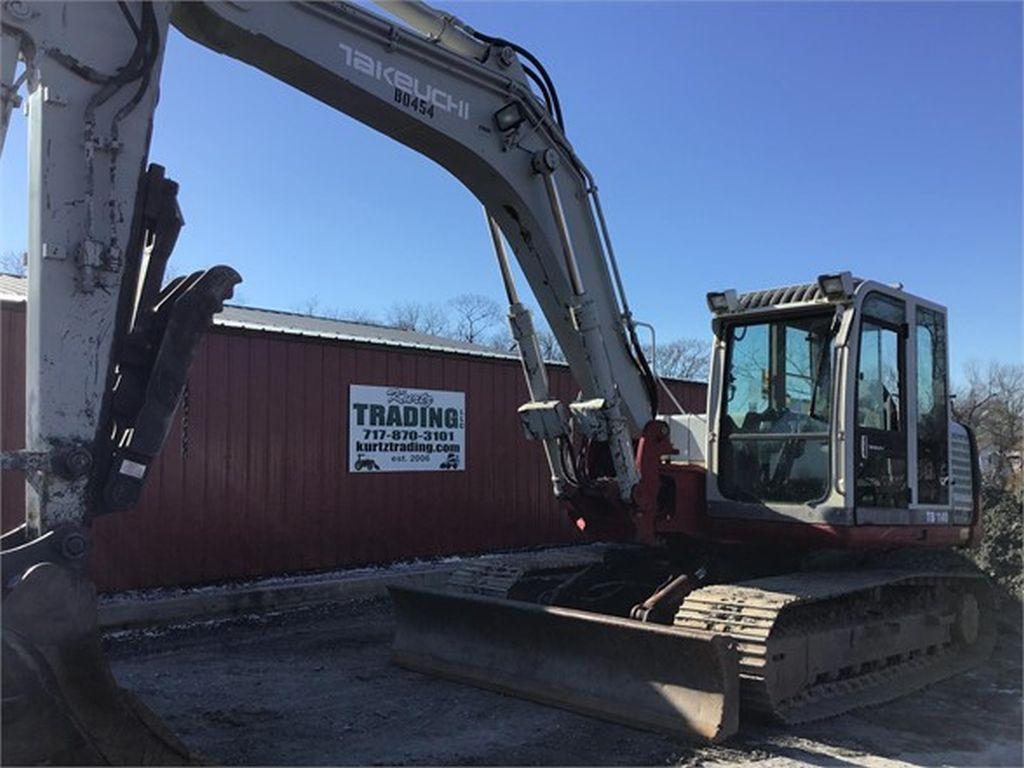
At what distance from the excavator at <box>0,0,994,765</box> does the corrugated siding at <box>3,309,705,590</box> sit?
3417 millimetres

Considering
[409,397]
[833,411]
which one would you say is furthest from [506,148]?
[409,397]

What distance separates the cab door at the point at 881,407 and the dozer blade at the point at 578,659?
1885 mm

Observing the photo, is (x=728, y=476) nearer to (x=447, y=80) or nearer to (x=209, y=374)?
(x=447, y=80)

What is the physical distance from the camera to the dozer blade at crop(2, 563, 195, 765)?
3.24 meters

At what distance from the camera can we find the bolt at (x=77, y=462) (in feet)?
12.1

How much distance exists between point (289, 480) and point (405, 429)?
1814mm

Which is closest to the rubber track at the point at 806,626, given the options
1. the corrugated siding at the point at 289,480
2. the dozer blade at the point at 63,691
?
the dozer blade at the point at 63,691

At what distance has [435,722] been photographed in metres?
5.57

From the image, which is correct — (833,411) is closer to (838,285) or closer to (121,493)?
(838,285)

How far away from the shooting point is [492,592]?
268 inches

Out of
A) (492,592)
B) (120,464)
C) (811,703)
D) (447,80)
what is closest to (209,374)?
(492,592)

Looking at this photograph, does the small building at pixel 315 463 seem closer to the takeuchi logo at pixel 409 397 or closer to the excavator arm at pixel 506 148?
the takeuchi logo at pixel 409 397

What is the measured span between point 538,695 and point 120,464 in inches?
126

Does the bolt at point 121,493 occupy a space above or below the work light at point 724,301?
below
